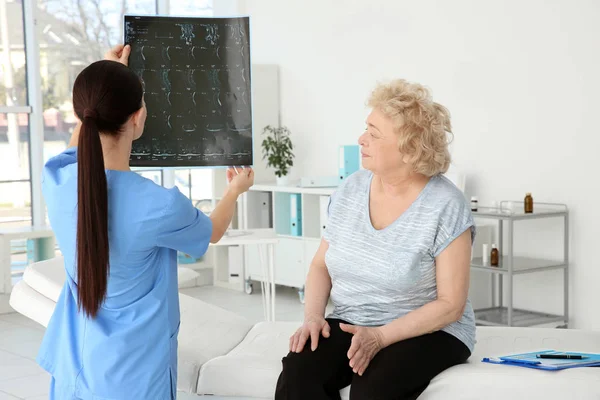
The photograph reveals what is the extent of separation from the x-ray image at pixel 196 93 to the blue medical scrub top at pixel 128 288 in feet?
3.83

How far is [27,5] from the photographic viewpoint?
5.98 metres

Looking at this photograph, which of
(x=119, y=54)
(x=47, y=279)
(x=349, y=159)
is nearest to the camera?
(x=119, y=54)

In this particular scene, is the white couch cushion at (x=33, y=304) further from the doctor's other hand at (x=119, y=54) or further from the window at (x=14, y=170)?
the window at (x=14, y=170)

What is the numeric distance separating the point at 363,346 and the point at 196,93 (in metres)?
1.31

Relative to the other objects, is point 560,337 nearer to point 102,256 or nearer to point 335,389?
point 335,389

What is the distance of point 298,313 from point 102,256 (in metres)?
3.47

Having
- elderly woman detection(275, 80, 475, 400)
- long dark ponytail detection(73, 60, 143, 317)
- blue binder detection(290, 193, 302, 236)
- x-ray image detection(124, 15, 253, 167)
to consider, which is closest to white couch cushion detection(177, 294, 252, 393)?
elderly woman detection(275, 80, 475, 400)

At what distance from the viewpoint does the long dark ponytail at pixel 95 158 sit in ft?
5.58

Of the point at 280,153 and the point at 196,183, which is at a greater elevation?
the point at 280,153

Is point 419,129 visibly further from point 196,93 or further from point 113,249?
point 196,93

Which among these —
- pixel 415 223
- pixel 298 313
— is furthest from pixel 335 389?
pixel 298 313

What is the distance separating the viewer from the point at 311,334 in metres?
2.25

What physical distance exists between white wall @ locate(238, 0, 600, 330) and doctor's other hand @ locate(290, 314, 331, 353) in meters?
2.42

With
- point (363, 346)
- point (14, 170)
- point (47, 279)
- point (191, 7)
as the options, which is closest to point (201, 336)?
point (47, 279)
